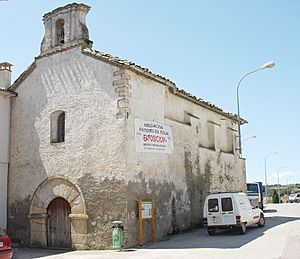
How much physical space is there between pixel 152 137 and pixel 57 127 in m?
4.14

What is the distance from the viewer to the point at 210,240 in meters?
15.4

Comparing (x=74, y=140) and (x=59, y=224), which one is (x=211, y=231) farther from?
(x=74, y=140)

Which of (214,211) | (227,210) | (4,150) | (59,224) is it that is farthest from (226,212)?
(4,150)

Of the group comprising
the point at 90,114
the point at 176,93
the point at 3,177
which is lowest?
the point at 3,177

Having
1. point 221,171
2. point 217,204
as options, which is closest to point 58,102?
point 217,204

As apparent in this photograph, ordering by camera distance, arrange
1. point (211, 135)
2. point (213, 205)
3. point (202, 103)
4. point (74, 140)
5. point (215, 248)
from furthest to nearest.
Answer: point (211, 135)
point (202, 103)
point (213, 205)
point (74, 140)
point (215, 248)

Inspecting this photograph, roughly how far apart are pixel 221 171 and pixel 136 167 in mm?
8903

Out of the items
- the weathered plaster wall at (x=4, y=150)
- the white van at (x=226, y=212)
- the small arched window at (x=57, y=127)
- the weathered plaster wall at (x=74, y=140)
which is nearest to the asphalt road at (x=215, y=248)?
the white van at (x=226, y=212)

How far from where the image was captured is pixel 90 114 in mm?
16125

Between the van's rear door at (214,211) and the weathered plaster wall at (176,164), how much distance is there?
156 cm

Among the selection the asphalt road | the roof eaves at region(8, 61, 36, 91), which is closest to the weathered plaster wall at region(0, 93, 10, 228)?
the roof eaves at region(8, 61, 36, 91)

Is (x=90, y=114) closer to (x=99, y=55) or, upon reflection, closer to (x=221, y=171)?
(x=99, y=55)

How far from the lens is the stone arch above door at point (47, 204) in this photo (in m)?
15.5

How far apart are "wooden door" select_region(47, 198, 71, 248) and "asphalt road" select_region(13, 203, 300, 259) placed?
2.25 feet
